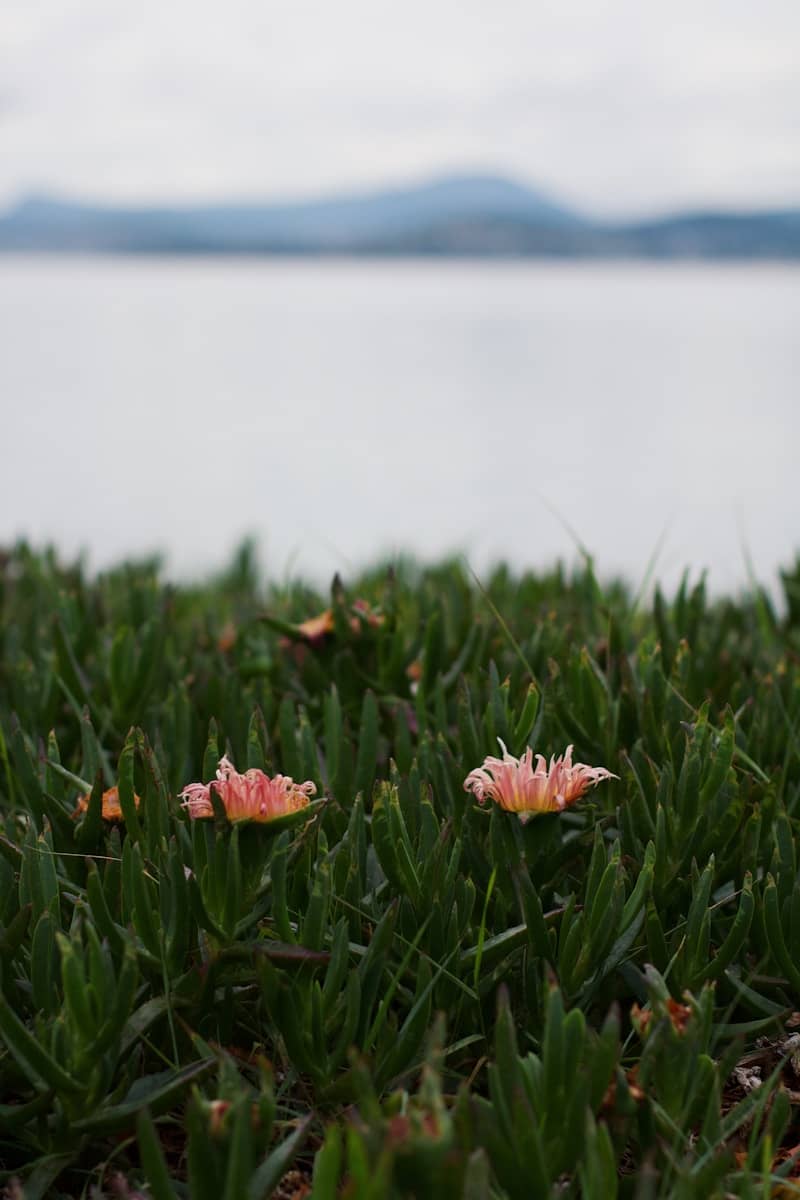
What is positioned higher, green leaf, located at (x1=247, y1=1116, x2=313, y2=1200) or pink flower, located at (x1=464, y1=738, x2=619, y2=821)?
pink flower, located at (x1=464, y1=738, x2=619, y2=821)

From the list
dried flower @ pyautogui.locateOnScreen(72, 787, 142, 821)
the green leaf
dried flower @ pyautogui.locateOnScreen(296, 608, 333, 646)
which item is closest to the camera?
the green leaf

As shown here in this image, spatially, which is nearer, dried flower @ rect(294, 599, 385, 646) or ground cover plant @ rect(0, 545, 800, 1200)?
ground cover plant @ rect(0, 545, 800, 1200)

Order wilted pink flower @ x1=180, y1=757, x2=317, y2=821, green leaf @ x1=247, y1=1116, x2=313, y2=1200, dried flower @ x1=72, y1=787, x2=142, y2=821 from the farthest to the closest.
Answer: dried flower @ x1=72, y1=787, x2=142, y2=821, wilted pink flower @ x1=180, y1=757, x2=317, y2=821, green leaf @ x1=247, y1=1116, x2=313, y2=1200

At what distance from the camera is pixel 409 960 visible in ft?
4.39

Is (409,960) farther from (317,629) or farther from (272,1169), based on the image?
(317,629)

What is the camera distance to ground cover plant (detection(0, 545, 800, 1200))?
3.41 feet

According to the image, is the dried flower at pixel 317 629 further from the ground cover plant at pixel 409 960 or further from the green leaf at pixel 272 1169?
the green leaf at pixel 272 1169

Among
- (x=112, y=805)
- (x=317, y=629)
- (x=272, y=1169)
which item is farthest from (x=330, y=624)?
(x=272, y=1169)

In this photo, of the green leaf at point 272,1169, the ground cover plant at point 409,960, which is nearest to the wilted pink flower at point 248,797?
the ground cover plant at point 409,960

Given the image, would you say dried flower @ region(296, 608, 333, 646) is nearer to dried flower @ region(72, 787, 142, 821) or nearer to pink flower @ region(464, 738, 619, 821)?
dried flower @ region(72, 787, 142, 821)

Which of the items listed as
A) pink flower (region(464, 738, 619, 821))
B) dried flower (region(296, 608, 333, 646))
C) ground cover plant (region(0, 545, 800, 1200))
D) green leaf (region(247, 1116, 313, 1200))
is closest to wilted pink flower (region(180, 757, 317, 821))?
ground cover plant (region(0, 545, 800, 1200))

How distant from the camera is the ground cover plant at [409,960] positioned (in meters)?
1.04

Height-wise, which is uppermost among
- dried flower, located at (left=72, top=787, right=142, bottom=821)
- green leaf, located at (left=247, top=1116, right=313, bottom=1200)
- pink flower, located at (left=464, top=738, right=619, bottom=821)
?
pink flower, located at (left=464, top=738, right=619, bottom=821)

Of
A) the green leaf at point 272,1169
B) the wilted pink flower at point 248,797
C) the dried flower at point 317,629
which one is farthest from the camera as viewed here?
the dried flower at point 317,629
